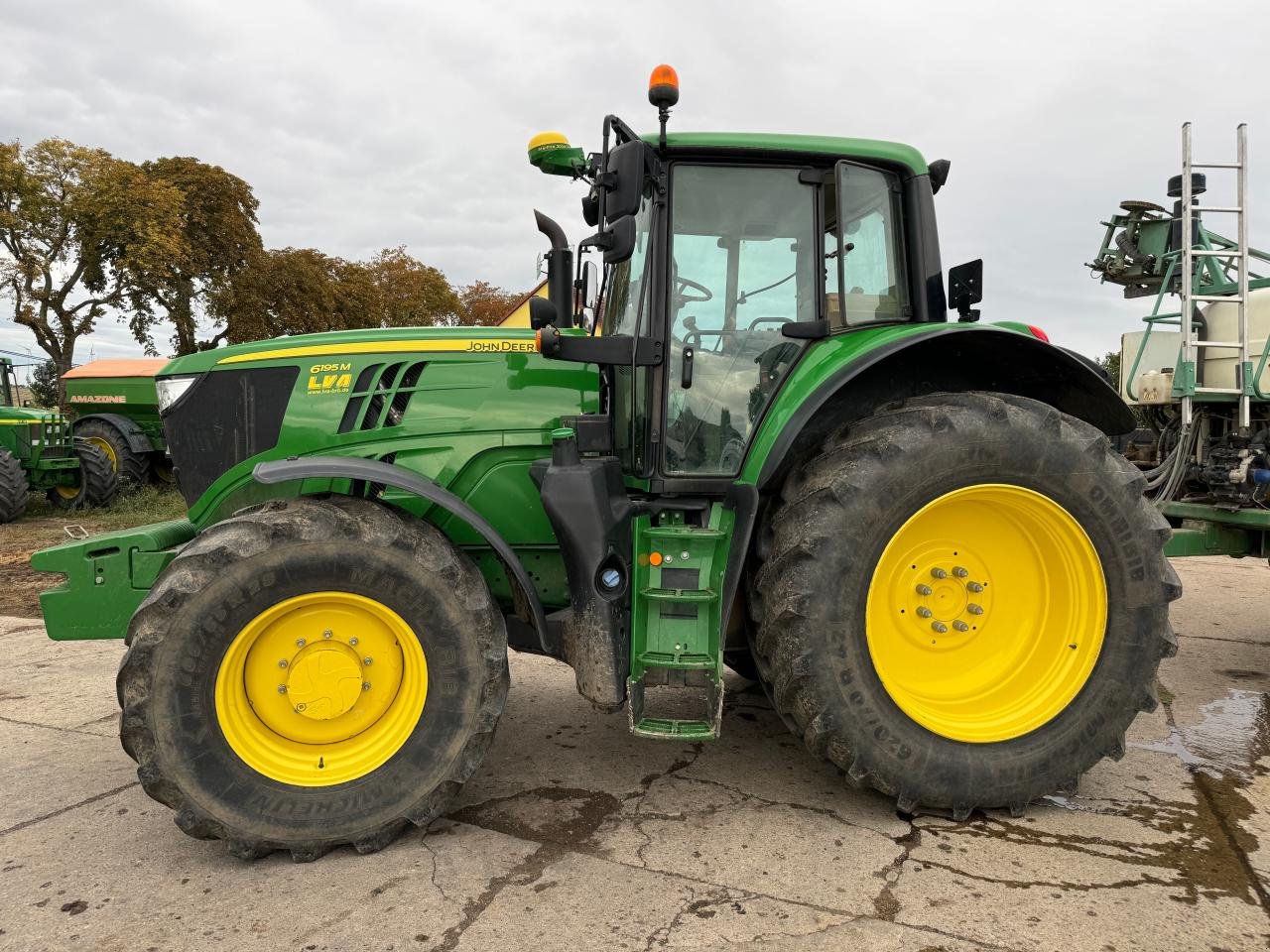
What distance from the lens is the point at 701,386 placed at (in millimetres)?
3111

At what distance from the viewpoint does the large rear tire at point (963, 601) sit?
2.83 meters

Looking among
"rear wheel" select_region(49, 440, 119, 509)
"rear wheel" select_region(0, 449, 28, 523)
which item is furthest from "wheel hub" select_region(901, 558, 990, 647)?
"rear wheel" select_region(49, 440, 119, 509)

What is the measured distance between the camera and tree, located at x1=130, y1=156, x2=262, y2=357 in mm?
20344

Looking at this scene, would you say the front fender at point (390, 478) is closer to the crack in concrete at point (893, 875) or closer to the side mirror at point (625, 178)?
the side mirror at point (625, 178)

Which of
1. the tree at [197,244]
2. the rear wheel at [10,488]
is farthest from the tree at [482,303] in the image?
the rear wheel at [10,488]

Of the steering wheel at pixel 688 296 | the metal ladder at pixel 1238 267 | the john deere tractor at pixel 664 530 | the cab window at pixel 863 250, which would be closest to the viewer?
the john deere tractor at pixel 664 530

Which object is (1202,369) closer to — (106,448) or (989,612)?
(989,612)

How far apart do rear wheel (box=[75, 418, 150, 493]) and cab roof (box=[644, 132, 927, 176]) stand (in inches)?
485

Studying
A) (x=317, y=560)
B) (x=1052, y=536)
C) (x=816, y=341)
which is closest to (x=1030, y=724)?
(x=1052, y=536)

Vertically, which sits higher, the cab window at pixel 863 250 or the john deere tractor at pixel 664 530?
the cab window at pixel 863 250

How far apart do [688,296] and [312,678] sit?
181 cm

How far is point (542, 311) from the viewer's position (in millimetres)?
3217

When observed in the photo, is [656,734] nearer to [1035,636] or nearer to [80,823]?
[1035,636]

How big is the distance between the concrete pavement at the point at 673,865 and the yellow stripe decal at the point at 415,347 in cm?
163
